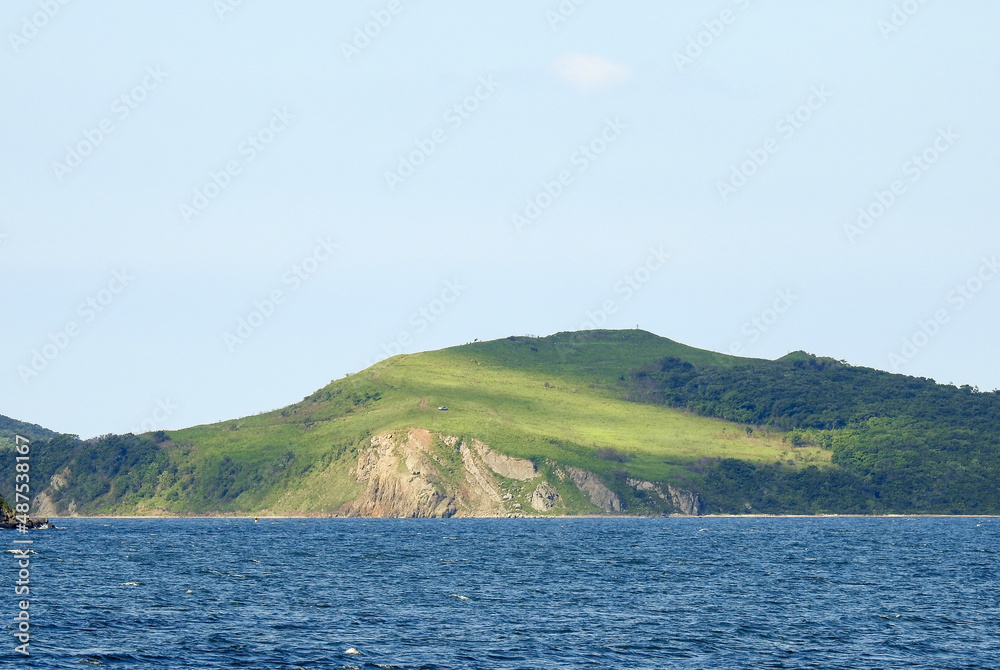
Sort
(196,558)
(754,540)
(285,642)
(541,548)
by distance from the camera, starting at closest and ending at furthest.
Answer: (285,642) → (196,558) → (541,548) → (754,540)

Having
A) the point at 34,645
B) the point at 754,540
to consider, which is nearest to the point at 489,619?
the point at 34,645

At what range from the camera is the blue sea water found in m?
65.1

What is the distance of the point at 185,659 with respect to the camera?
206 feet

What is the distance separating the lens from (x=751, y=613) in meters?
84.0

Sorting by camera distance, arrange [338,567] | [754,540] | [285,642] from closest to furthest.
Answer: [285,642], [338,567], [754,540]

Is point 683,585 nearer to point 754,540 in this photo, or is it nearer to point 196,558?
point 196,558

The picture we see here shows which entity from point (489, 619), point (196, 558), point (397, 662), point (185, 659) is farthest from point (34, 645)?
point (196, 558)

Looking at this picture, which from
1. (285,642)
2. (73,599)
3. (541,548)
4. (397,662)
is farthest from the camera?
(541,548)

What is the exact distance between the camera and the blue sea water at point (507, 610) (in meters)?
65.1

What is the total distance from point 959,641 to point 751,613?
53.0ft

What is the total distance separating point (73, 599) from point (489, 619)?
32391mm

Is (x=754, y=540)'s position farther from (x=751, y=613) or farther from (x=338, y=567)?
(x=751, y=613)

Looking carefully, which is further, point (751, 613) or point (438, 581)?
point (438, 581)

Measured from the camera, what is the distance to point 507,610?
3337 inches
